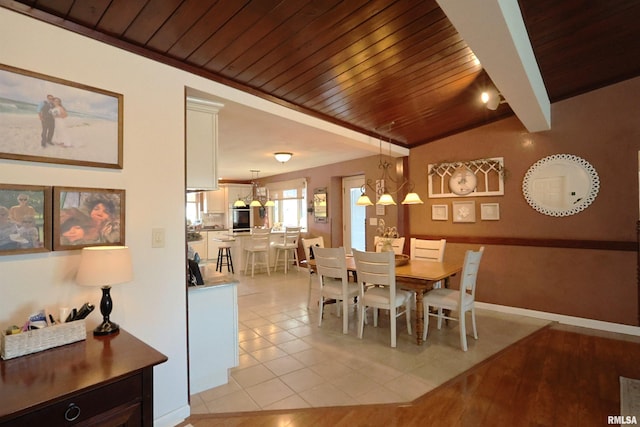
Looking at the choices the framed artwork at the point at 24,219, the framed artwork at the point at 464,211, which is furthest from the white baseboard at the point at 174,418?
the framed artwork at the point at 464,211

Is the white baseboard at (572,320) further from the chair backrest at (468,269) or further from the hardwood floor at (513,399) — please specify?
the chair backrest at (468,269)

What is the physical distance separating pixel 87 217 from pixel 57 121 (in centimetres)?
52

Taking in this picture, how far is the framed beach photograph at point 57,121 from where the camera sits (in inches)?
61.9

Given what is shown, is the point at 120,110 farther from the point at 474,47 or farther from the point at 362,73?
the point at 474,47

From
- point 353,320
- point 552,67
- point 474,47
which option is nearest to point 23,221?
point 474,47

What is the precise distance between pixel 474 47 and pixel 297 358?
109 inches

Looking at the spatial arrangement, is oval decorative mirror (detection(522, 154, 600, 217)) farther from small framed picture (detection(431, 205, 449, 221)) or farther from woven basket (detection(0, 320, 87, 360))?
woven basket (detection(0, 320, 87, 360))

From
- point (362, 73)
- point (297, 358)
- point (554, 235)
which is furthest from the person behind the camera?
point (554, 235)

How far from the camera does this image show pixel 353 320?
401 centimetres

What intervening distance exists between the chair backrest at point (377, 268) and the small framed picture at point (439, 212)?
2.05 metres

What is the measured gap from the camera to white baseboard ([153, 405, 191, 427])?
2.02 meters

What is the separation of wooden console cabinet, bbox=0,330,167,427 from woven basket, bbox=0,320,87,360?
0.09ft

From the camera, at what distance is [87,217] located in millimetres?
1795

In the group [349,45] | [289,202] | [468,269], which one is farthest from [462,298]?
[289,202]
